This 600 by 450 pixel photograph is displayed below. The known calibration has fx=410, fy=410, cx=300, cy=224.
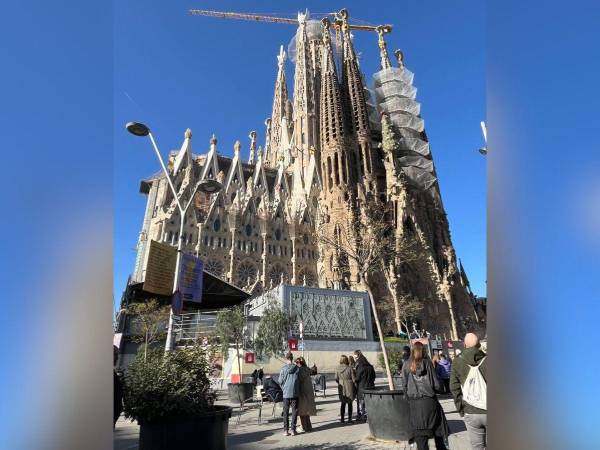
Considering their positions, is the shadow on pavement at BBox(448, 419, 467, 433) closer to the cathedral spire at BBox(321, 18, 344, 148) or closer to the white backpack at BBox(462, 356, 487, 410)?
the white backpack at BBox(462, 356, 487, 410)

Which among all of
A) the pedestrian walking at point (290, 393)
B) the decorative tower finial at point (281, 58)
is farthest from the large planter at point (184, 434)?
the decorative tower finial at point (281, 58)

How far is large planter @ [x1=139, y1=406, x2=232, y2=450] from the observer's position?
4297 mm

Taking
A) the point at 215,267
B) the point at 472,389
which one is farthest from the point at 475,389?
the point at 215,267

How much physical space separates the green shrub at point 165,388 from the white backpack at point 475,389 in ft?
9.23

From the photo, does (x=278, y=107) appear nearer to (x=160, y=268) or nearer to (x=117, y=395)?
(x=160, y=268)

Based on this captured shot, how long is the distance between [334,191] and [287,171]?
9.28m

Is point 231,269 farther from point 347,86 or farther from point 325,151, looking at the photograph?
point 347,86

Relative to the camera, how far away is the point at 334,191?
47062 millimetres

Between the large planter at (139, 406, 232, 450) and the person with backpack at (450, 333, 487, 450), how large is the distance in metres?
2.57

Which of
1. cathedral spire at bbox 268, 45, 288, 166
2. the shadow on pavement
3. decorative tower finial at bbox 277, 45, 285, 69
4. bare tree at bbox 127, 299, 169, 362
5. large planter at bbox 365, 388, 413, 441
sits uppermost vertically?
decorative tower finial at bbox 277, 45, 285, 69

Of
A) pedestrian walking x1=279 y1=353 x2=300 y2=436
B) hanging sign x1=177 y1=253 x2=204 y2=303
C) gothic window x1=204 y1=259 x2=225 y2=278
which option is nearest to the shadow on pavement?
pedestrian walking x1=279 y1=353 x2=300 y2=436

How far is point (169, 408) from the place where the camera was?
4.33m
